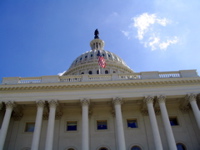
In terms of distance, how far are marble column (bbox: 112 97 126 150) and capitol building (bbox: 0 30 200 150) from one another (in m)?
0.12

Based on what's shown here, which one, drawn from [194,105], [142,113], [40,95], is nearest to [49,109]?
[40,95]

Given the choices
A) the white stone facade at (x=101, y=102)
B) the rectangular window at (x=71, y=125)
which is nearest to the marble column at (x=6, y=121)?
the white stone facade at (x=101, y=102)

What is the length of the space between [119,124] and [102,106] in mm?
5848

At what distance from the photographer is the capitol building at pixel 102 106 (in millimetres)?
28328

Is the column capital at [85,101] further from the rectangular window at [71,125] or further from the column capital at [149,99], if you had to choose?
the column capital at [149,99]

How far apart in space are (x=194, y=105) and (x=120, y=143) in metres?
10.7

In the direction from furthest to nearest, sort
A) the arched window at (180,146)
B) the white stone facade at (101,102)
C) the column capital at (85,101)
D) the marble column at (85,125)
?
the arched window at (180,146) < the white stone facade at (101,102) < the column capital at (85,101) < the marble column at (85,125)

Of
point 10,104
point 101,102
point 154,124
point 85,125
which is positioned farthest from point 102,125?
point 10,104

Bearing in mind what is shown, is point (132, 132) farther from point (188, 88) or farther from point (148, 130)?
point (188, 88)

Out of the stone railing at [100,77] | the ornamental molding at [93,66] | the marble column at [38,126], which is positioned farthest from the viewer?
the ornamental molding at [93,66]

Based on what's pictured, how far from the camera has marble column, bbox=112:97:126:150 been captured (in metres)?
25.0

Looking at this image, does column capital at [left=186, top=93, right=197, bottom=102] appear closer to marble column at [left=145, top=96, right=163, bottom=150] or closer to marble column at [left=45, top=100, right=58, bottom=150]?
marble column at [left=145, top=96, right=163, bottom=150]

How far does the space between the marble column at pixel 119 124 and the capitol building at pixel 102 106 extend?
0.12 meters

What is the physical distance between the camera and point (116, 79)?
3000cm
